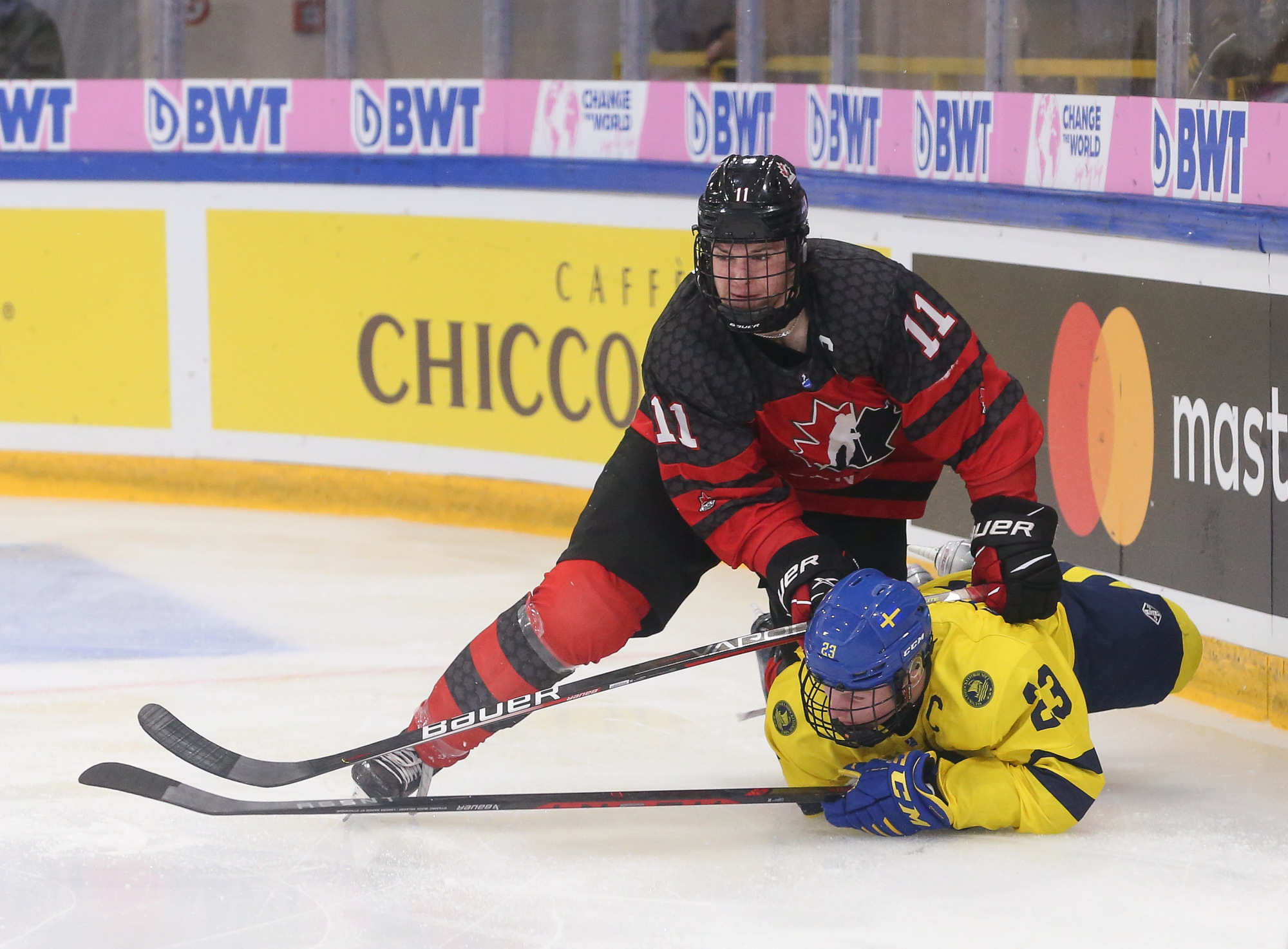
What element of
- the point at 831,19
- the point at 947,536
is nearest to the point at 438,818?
the point at 947,536

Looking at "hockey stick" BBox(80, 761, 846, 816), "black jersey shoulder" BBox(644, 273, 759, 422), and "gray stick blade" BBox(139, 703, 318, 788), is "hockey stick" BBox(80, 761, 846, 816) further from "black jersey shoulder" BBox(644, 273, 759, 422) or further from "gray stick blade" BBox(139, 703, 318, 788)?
"black jersey shoulder" BBox(644, 273, 759, 422)

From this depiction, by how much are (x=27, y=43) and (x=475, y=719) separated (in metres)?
3.97

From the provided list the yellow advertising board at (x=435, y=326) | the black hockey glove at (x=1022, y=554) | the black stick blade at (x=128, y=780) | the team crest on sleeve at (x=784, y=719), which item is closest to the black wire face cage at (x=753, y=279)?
the black hockey glove at (x=1022, y=554)

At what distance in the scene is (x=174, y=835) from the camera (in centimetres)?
322

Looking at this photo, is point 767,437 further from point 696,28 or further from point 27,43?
point 27,43

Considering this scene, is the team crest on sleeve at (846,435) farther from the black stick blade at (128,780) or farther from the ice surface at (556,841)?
the black stick blade at (128,780)

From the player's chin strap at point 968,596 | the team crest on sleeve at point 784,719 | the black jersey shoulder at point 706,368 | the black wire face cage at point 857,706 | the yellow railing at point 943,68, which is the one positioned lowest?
the team crest on sleeve at point 784,719

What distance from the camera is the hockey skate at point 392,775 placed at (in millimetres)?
3242

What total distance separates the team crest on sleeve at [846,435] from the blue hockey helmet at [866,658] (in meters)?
0.35

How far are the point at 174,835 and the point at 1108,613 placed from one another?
1655mm

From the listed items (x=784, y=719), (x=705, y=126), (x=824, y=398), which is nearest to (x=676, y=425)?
(x=824, y=398)

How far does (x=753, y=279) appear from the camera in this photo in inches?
119

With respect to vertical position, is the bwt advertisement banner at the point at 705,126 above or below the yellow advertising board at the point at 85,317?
above

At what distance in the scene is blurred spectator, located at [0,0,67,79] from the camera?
6230 mm
